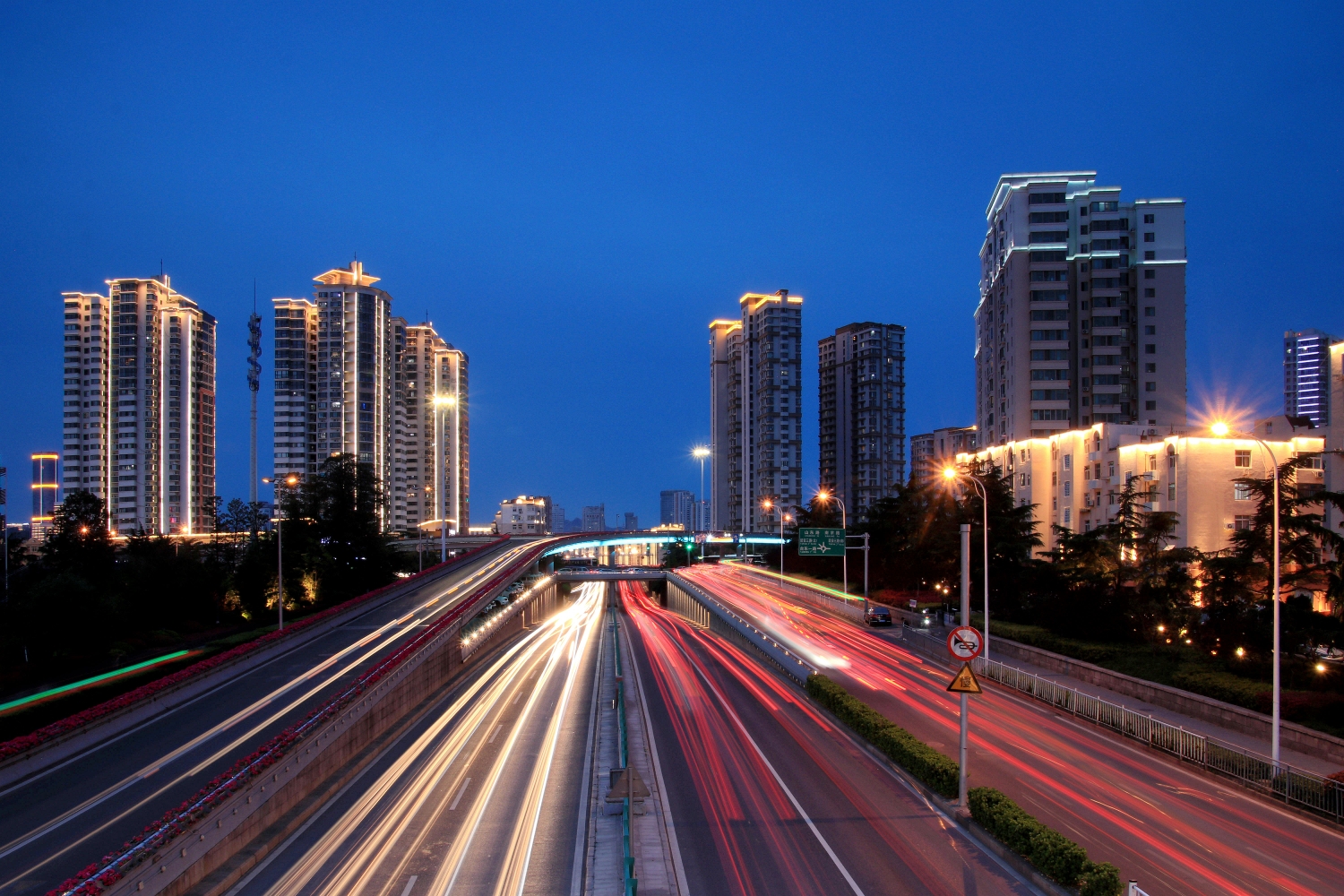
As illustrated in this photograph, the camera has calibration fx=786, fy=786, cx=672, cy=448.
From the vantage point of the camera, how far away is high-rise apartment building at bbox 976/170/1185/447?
73812 mm

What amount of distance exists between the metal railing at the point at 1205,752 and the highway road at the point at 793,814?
8045 millimetres

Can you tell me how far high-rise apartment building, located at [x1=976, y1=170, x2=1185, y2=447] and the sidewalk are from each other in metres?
45.7

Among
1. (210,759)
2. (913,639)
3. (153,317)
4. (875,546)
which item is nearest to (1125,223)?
(875,546)

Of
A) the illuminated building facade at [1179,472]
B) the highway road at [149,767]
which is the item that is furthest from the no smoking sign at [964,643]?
the illuminated building facade at [1179,472]

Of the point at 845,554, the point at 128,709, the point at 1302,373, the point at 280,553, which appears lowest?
the point at 128,709

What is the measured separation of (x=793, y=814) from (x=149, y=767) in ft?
54.1

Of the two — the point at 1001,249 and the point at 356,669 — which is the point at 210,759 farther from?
the point at 1001,249

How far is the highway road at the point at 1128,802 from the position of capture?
47.4ft

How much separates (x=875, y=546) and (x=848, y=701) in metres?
44.4

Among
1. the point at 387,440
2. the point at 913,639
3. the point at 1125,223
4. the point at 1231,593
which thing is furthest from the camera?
the point at 387,440

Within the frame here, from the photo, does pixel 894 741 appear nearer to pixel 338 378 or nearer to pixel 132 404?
pixel 338 378

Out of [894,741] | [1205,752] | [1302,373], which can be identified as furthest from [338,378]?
[1302,373]

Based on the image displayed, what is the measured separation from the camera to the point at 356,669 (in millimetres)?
30891

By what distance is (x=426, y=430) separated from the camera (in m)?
165
